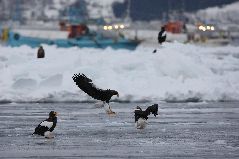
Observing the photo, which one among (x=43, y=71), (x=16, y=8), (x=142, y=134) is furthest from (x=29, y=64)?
(x=16, y=8)

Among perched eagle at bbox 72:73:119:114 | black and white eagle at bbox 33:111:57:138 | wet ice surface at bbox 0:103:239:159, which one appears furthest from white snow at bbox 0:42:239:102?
black and white eagle at bbox 33:111:57:138

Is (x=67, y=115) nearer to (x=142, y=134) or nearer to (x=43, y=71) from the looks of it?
(x=142, y=134)

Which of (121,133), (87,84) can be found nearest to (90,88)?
(87,84)

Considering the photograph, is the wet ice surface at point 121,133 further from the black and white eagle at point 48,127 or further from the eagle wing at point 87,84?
the eagle wing at point 87,84

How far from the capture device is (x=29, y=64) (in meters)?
23.3

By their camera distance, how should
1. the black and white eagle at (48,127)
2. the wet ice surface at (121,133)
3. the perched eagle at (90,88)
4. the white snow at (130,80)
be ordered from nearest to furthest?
the wet ice surface at (121,133) → the black and white eagle at (48,127) → the perched eagle at (90,88) → the white snow at (130,80)

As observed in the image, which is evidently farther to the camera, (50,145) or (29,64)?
(29,64)

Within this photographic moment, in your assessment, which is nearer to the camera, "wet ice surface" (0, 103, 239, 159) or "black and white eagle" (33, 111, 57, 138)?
"wet ice surface" (0, 103, 239, 159)

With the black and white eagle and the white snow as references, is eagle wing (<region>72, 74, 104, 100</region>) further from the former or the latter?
the white snow

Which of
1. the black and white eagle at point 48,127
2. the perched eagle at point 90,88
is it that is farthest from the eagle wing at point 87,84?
the black and white eagle at point 48,127

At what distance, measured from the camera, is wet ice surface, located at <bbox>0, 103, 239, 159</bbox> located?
386 inches

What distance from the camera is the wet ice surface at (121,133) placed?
980 cm

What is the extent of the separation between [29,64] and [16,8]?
178 m

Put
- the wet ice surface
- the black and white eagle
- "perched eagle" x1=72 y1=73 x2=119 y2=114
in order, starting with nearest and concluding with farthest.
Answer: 1. the wet ice surface
2. the black and white eagle
3. "perched eagle" x1=72 y1=73 x2=119 y2=114
